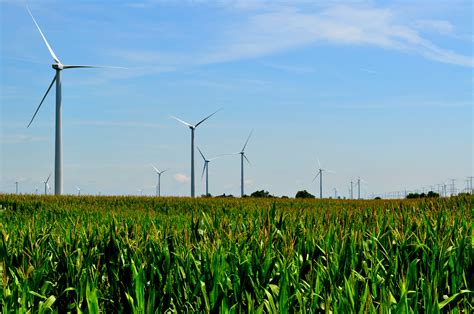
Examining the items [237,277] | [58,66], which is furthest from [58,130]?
[237,277]

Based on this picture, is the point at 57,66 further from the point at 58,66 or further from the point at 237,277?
the point at 237,277

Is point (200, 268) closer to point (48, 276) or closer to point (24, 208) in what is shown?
point (48, 276)

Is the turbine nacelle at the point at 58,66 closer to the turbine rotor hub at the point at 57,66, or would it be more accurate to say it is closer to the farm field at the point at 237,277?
the turbine rotor hub at the point at 57,66

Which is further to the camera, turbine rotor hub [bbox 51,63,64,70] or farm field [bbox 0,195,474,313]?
turbine rotor hub [bbox 51,63,64,70]

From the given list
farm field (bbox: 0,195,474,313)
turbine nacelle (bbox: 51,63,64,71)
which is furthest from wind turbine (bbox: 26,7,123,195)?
farm field (bbox: 0,195,474,313)

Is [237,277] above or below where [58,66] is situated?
below

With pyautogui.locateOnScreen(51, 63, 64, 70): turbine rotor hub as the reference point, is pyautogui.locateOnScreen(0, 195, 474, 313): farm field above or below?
below

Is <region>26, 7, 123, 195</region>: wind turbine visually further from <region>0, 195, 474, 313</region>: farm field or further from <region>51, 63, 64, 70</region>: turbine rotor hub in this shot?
<region>0, 195, 474, 313</region>: farm field

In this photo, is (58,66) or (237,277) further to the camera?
(58,66)

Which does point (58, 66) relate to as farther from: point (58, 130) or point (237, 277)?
point (237, 277)

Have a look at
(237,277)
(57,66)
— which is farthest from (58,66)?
(237,277)

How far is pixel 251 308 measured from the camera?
3.80 meters

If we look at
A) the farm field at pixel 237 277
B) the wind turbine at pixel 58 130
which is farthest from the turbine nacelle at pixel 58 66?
the farm field at pixel 237 277

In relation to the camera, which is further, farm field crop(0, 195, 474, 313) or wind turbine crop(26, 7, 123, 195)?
wind turbine crop(26, 7, 123, 195)
